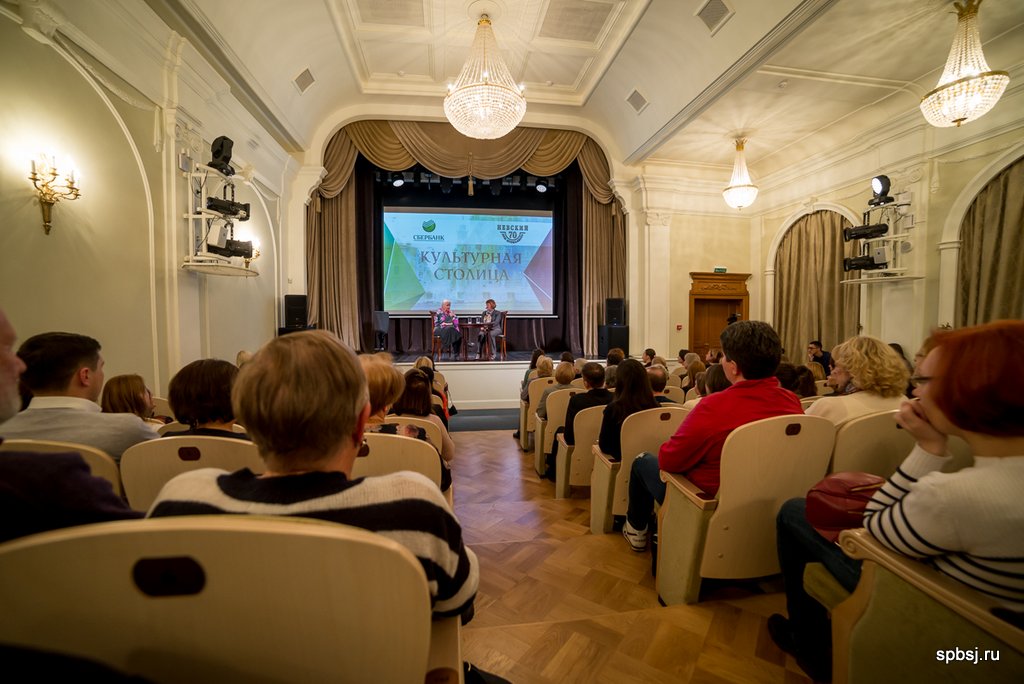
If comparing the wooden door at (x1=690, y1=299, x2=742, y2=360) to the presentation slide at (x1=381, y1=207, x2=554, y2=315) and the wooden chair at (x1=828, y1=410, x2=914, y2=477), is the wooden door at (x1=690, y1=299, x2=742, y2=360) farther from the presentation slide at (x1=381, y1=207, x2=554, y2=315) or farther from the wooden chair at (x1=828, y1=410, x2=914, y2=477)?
the wooden chair at (x1=828, y1=410, x2=914, y2=477)

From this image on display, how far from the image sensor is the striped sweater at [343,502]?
61 centimetres

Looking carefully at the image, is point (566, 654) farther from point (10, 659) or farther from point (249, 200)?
point (249, 200)

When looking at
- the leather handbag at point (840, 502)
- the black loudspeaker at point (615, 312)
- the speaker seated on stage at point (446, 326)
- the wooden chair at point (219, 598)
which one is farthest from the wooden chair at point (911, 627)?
the speaker seated on stage at point (446, 326)

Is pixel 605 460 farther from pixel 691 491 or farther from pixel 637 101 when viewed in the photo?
pixel 637 101

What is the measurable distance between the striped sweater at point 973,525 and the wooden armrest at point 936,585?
22mm

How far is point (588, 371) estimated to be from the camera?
286 cm

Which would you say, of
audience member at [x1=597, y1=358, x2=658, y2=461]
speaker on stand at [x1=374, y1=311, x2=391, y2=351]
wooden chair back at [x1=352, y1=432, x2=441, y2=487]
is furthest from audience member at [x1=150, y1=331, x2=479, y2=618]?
speaker on stand at [x1=374, y1=311, x2=391, y2=351]

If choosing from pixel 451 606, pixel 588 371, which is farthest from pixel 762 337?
pixel 451 606

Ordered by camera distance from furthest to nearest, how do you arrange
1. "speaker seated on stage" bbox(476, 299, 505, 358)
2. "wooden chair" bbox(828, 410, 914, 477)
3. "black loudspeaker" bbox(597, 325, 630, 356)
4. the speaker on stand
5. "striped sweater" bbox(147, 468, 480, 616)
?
"speaker seated on stage" bbox(476, 299, 505, 358) → the speaker on stand → "black loudspeaker" bbox(597, 325, 630, 356) → "wooden chair" bbox(828, 410, 914, 477) → "striped sweater" bbox(147, 468, 480, 616)

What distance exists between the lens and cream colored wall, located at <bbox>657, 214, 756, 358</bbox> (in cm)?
751

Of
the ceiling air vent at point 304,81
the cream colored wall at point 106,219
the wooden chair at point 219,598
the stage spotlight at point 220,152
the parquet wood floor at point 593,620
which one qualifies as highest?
the ceiling air vent at point 304,81

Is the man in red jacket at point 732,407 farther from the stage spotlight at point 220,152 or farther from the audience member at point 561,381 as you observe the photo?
the stage spotlight at point 220,152

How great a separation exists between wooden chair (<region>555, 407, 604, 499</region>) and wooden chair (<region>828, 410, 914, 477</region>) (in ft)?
4.24

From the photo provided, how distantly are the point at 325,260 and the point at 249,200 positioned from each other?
7.54ft
